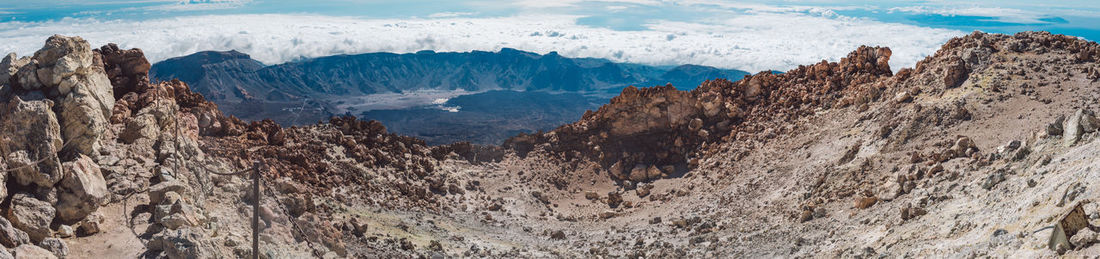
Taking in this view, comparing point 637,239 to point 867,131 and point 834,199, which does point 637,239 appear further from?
point 867,131

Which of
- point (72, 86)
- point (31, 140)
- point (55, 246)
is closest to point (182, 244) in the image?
point (55, 246)

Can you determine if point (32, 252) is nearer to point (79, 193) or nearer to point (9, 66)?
point (79, 193)

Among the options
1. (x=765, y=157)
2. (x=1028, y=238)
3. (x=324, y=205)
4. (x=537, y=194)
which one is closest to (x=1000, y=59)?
(x=765, y=157)

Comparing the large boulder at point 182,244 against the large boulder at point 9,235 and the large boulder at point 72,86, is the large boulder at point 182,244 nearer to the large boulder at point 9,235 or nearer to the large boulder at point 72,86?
the large boulder at point 9,235

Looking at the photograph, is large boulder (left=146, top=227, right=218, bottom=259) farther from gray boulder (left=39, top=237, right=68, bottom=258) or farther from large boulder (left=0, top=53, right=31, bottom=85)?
large boulder (left=0, top=53, right=31, bottom=85)

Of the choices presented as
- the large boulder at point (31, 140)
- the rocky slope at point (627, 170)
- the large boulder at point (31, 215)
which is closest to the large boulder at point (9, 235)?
the rocky slope at point (627, 170)
